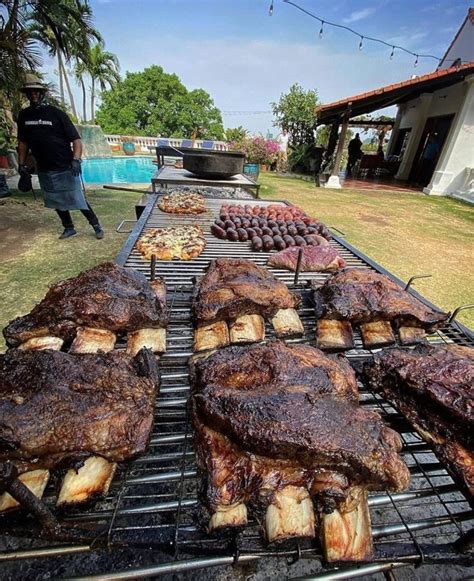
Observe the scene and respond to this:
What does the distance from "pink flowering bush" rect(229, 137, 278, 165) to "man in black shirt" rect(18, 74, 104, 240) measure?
17894 millimetres

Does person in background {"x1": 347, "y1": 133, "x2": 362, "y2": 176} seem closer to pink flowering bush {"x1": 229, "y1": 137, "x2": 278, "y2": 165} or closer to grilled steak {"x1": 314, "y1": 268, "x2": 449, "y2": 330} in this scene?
pink flowering bush {"x1": 229, "y1": 137, "x2": 278, "y2": 165}

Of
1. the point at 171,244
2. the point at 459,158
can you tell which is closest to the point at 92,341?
the point at 171,244

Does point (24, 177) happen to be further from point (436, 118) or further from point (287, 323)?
point (436, 118)

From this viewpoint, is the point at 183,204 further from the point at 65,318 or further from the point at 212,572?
the point at 212,572

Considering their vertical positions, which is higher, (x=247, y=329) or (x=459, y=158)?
(x=459, y=158)

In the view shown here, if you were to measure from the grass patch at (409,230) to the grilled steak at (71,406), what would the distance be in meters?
5.63

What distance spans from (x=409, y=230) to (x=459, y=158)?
30.4 ft

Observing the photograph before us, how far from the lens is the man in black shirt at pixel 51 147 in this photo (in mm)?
6316

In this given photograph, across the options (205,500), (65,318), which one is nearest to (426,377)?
(205,500)

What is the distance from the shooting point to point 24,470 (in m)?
1.38

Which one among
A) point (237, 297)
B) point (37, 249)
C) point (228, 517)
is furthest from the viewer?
point (37, 249)

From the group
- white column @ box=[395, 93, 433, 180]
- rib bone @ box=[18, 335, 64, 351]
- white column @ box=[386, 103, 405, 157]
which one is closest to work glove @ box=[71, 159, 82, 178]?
rib bone @ box=[18, 335, 64, 351]

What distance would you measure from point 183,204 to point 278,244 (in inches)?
97.1

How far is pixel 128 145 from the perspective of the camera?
2831cm
